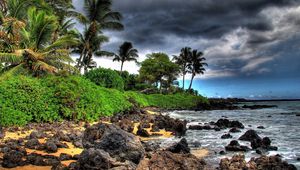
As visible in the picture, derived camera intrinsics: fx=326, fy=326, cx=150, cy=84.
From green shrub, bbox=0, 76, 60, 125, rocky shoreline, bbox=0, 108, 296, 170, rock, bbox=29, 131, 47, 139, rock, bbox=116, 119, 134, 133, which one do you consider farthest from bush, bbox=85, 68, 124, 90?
rock, bbox=29, 131, 47, 139

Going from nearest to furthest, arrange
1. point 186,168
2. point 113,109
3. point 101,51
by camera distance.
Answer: point 186,168
point 113,109
point 101,51

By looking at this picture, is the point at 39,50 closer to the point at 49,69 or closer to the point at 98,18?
the point at 49,69

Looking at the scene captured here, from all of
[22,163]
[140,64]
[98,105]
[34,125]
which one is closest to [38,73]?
[98,105]

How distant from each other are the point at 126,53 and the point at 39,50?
1492 inches

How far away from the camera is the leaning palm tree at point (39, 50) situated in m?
21.7

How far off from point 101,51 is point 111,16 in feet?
25.7

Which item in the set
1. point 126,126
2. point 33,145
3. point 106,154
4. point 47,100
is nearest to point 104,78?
point 47,100

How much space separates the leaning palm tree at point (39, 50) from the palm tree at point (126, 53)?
119ft

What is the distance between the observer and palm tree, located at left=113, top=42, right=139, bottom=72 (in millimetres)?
60875

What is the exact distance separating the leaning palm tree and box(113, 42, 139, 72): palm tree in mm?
36367

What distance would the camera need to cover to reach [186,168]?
730cm

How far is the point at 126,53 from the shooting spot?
61.1 metres

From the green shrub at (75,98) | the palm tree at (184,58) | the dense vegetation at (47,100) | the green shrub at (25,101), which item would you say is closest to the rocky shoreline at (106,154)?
the green shrub at (25,101)

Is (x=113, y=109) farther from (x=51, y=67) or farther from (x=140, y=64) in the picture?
(x=140, y=64)
